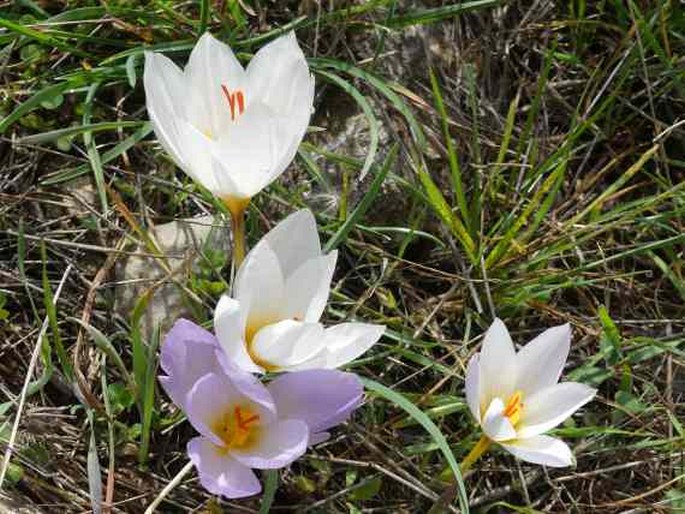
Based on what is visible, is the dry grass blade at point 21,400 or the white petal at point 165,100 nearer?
the white petal at point 165,100

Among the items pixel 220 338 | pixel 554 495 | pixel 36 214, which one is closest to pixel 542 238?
pixel 554 495

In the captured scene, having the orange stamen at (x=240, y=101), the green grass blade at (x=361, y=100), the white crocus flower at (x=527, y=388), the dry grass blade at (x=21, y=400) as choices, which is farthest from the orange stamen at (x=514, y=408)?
the dry grass blade at (x=21, y=400)

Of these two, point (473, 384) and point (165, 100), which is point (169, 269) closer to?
point (165, 100)

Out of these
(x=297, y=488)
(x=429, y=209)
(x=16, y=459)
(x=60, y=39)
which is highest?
(x=60, y=39)

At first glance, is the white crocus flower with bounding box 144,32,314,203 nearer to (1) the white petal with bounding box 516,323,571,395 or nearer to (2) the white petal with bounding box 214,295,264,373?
(2) the white petal with bounding box 214,295,264,373

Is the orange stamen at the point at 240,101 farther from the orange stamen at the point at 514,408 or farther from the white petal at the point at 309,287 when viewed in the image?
the orange stamen at the point at 514,408

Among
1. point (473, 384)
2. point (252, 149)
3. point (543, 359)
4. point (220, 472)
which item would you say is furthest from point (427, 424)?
point (252, 149)

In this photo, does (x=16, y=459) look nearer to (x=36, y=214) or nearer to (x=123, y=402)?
(x=123, y=402)
